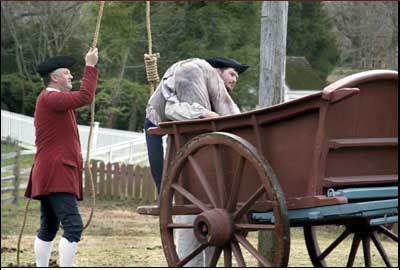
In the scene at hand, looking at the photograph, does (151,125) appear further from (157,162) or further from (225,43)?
(225,43)

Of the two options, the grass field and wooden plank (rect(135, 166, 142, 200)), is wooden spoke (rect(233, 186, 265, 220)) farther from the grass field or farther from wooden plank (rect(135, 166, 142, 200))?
wooden plank (rect(135, 166, 142, 200))

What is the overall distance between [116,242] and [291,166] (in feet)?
22.6

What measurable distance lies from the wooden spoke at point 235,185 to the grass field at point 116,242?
296 cm

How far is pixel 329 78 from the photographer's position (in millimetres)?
17203

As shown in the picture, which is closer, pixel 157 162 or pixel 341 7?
pixel 157 162

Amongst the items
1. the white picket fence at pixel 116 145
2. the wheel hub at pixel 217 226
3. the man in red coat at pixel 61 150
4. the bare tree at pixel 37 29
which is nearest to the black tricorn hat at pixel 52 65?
the man in red coat at pixel 61 150

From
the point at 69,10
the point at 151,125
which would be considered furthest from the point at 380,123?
the point at 69,10

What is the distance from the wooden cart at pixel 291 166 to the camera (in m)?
4.67

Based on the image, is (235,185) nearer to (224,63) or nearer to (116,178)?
(224,63)

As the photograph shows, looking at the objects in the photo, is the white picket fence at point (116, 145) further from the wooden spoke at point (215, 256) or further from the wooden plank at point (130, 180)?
the wooden spoke at point (215, 256)

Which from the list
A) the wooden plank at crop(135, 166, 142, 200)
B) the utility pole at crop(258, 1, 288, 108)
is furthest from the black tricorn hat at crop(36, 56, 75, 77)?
the wooden plank at crop(135, 166, 142, 200)

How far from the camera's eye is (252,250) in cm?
490

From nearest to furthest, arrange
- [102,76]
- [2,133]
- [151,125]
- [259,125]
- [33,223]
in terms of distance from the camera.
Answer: [259,125]
[151,125]
[33,223]
[102,76]
[2,133]

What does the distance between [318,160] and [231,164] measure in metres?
0.64
